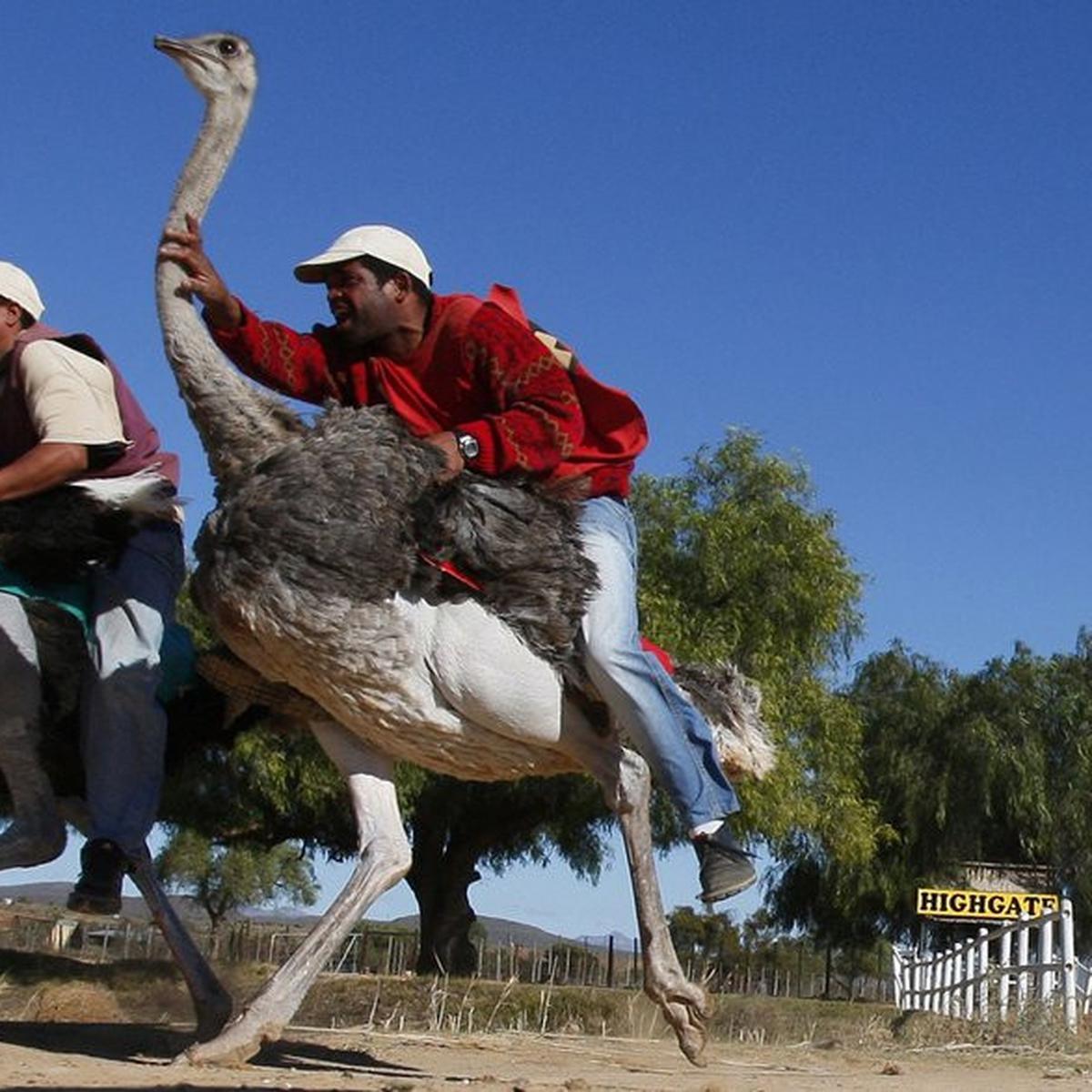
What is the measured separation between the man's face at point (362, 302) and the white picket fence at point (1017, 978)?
17.8 feet

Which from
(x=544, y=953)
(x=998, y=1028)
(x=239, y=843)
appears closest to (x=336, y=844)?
(x=239, y=843)

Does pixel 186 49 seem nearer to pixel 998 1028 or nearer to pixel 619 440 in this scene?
pixel 619 440

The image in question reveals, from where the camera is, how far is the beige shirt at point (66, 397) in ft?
19.7

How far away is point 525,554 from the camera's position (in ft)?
18.5

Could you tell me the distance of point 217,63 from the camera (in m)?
6.45

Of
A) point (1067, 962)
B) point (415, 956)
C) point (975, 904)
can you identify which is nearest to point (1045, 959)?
point (1067, 962)

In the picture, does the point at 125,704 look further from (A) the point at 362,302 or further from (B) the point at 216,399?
(A) the point at 362,302

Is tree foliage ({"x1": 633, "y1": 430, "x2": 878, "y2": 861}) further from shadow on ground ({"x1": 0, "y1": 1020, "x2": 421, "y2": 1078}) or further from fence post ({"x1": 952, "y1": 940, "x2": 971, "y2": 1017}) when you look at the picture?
shadow on ground ({"x1": 0, "y1": 1020, "x2": 421, "y2": 1078})

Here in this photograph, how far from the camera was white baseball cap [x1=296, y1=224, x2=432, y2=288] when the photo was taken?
605cm

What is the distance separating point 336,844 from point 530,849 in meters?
3.50

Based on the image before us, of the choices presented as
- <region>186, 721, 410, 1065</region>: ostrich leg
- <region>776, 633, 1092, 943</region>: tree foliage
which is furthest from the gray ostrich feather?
<region>776, 633, 1092, 943</region>: tree foliage

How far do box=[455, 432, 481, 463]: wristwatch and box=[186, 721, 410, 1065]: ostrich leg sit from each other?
2.96 ft

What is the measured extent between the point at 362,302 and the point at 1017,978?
36.1 ft

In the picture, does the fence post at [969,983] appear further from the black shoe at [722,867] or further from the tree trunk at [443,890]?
the tree trunk at [443,890]
